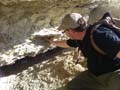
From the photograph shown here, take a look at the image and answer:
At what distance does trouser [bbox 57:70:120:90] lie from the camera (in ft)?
8.26

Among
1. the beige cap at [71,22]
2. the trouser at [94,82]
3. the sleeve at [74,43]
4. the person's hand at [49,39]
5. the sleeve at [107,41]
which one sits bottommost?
the trouser at [94,82]

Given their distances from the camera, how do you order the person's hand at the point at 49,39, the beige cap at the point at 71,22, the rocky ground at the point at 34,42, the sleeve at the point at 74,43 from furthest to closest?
the person's hand at the point at 49,39
the rocky ground at the point at 34,42
the sleeve at the point at 74,43
the beige cap at the point at 71,22

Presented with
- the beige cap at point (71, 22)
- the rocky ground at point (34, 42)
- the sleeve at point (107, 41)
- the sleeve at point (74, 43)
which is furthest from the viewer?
the rocky ground at point (34, 42)

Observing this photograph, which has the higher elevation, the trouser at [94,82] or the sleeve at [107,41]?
the sleeve at [107,41]

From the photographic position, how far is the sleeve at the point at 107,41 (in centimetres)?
228

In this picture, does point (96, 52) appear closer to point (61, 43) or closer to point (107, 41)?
point (107, 41)

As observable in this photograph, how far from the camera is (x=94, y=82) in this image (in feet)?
8.89

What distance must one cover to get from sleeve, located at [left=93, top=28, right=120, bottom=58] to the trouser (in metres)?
0.26

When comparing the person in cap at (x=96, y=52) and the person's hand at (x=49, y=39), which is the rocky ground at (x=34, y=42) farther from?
the person in cap at (x=96, y=52)

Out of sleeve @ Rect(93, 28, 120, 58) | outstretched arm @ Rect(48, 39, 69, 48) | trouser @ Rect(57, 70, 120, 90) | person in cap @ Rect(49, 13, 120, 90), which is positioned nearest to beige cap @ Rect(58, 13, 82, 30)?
person in cap @ Rect(49, 13, 120, 90)

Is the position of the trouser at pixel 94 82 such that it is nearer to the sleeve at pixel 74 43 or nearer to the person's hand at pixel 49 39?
the sleeve at pixel 74 43

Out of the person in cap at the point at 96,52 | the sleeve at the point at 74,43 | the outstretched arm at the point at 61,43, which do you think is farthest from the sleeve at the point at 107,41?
the outstretched arm at the point at 61,43

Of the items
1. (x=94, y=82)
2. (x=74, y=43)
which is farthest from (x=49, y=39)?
(x=94, y=82)

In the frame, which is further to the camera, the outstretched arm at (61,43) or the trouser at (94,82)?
the outstretched arm at (61,43)
